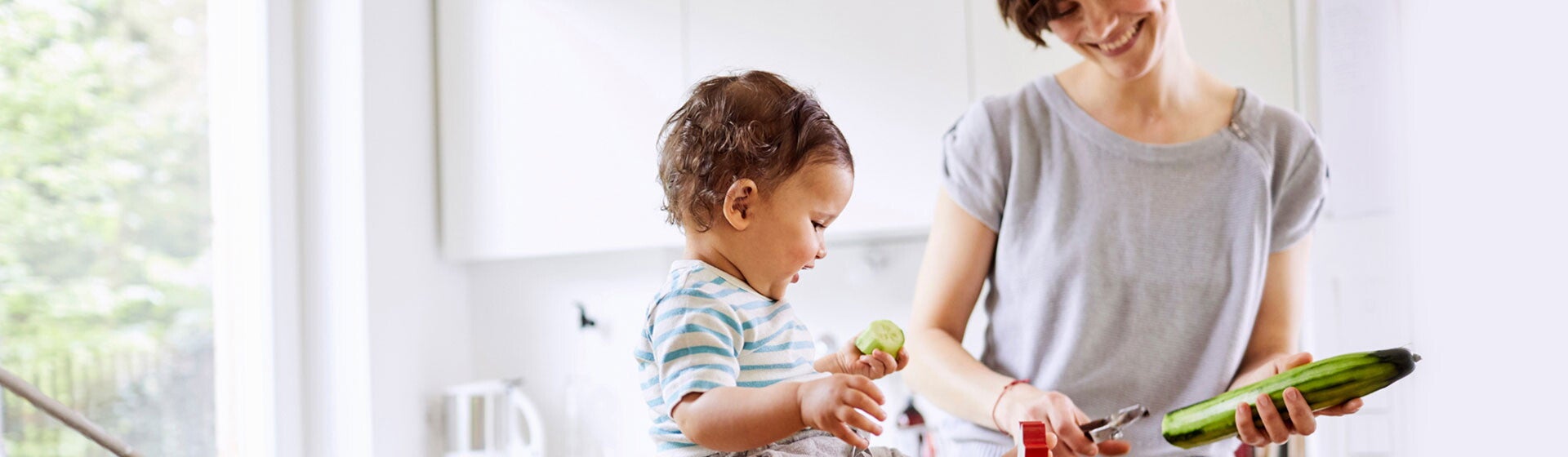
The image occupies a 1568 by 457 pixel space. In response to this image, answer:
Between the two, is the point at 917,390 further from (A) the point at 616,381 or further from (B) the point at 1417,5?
(A) the point at 616,381

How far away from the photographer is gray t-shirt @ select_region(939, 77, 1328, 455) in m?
1.34

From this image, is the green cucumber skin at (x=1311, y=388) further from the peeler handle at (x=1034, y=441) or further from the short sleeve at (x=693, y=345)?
the short sleeve at (x=693, y=345)

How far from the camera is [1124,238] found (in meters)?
1.36

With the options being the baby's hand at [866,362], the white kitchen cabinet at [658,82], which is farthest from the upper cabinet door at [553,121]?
the baby's hand at [866,362]

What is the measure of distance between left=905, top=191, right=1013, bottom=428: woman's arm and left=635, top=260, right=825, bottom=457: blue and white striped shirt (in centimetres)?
39

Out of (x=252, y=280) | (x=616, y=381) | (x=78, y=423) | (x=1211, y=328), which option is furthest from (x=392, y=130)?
(x=1211, y=328)

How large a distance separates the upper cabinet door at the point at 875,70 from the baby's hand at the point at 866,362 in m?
1.36

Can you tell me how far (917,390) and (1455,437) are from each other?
0.62 metres

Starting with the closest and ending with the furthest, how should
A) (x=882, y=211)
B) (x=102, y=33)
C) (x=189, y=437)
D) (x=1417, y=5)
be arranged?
1. (x=1417, y=5)
2. (x=102, y=33)
3. (x=189, y=437)
4. (x=882, y=211)

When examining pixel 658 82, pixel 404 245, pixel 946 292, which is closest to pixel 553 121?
pixel 658 82

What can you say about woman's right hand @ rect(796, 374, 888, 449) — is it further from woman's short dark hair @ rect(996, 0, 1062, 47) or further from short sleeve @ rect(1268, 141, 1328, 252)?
short sleeve @ rect(1268, 141, 1328, 252)

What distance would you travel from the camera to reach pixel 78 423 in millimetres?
1395

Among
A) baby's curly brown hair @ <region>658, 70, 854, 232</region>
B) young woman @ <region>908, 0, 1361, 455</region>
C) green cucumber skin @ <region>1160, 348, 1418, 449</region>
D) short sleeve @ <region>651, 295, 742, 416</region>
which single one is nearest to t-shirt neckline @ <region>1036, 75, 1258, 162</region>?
young woman @ <region>908, 0, 1361, 455</region>

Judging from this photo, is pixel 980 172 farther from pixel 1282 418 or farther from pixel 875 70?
pixel 875 70
